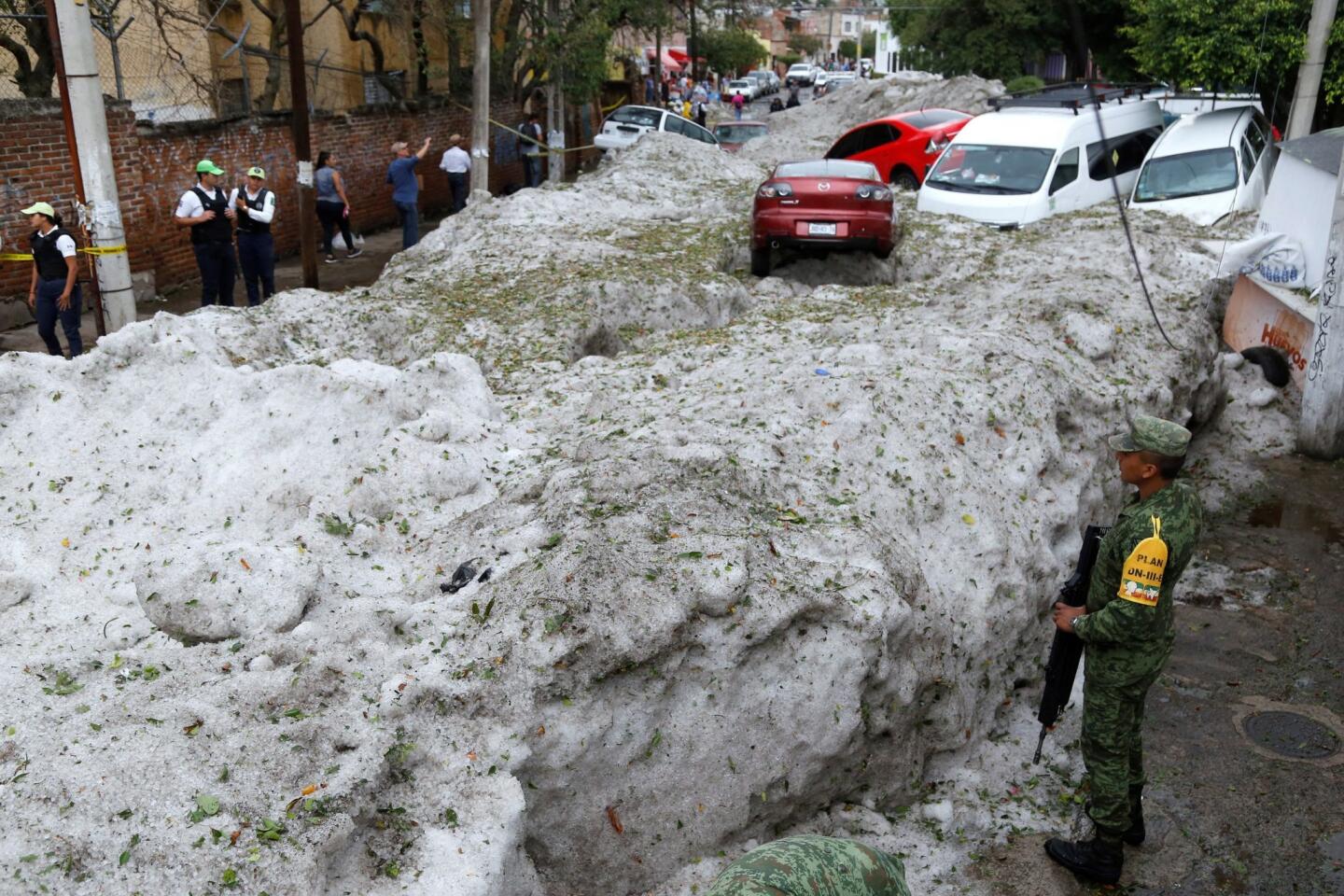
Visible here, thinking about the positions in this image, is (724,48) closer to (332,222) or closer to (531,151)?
(531,151)

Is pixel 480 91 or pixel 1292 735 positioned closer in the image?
pixel 1292 735

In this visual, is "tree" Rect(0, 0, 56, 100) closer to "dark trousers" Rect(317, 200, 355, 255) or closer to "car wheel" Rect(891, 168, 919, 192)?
"dark trousers" Rect(317, 200, 355, 255)

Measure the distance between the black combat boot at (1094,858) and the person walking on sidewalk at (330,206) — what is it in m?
13.6

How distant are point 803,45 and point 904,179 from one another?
90.5m

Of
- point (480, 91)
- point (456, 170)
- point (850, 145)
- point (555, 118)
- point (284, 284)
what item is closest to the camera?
point (284, 284)

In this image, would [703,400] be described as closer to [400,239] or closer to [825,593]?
[825,593]

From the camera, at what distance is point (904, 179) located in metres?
20.9

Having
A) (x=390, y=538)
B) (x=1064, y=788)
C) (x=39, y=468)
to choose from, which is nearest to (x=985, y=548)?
(x=1064, y=788)

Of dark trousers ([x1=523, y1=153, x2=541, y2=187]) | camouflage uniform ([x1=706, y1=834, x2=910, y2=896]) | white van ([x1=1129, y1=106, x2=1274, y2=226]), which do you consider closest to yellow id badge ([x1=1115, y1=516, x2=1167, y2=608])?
camouflage uniform ([x1=706, y1=834, x2=910, y2=896])

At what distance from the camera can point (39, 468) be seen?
6.15 metres

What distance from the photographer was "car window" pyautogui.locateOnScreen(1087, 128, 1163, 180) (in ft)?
52.1

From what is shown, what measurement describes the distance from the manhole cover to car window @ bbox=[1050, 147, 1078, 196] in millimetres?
10450

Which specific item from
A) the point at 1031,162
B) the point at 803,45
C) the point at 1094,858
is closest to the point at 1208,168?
the point at 1031,162

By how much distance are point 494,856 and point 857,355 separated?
184 inches
